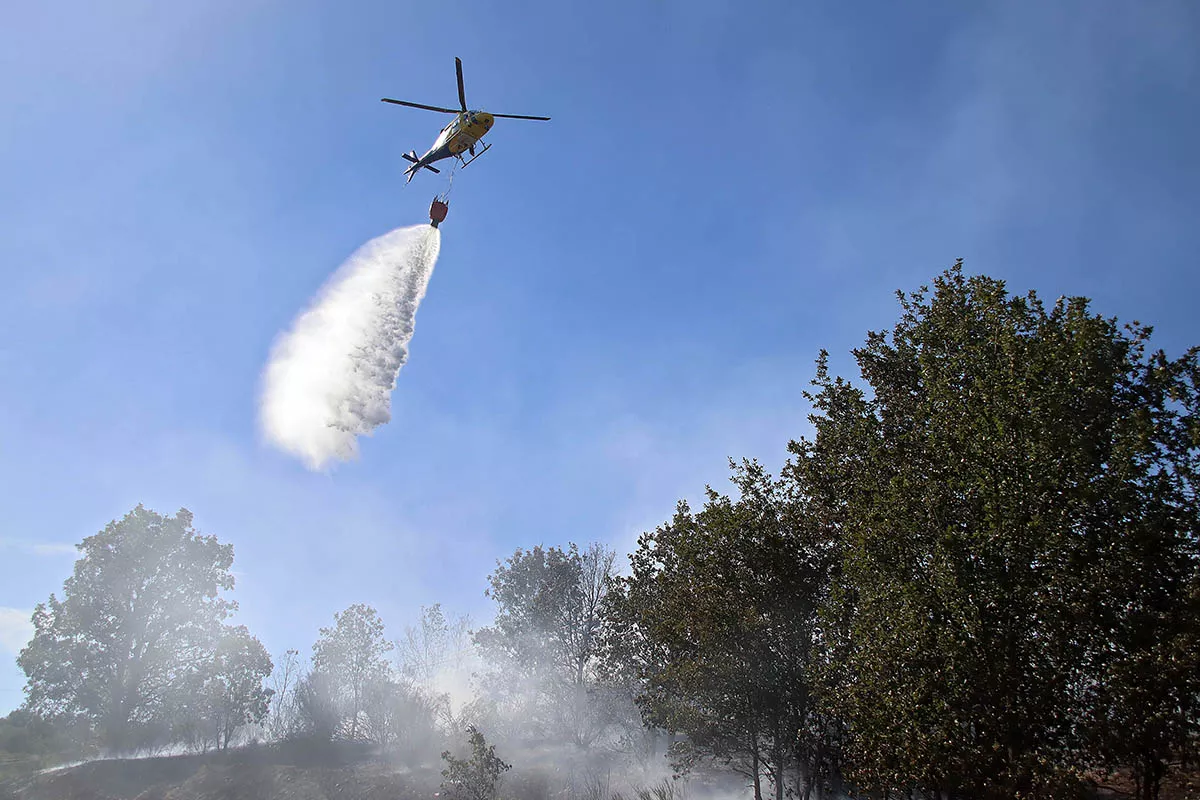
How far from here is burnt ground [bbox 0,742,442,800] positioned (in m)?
34.3

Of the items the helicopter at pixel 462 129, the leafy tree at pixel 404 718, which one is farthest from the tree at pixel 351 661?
the helicopter at pixel 462 129

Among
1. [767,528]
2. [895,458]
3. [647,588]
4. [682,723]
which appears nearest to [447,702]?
[647,588]

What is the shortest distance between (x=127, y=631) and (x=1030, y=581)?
46985 millimetres

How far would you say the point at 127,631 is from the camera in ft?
135

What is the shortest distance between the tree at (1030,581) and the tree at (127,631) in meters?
41.0

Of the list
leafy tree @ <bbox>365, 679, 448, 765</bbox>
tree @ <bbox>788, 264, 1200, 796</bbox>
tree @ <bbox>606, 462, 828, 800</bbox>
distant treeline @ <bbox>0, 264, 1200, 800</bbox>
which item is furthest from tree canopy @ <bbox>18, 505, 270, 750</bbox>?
tree @ <bbox>788, 264, 1200, 796</bbox>

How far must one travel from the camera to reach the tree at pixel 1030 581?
12547mm

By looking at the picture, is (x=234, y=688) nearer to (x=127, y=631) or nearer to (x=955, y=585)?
(x=127, y=631)

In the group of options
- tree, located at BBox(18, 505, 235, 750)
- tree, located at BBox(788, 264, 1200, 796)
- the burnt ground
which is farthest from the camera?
tree, located at BBox(18, 505, 235, 750)

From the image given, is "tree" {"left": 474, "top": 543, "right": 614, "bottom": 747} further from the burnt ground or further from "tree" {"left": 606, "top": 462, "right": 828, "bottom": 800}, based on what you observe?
"tree" {"left": 606, "top": 462, "right": 828, "bottom": 800}

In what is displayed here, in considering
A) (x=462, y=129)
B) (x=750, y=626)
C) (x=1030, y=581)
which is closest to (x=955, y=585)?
(x=1030, y=581)

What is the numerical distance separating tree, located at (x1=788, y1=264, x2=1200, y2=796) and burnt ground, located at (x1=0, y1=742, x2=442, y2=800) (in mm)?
27035

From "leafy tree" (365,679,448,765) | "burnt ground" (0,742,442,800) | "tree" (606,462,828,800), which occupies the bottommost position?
"burnt ground" (0,742,442,800)

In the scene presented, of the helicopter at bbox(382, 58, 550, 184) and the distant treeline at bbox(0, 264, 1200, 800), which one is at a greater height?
the helicopter at bbox(382, 58, 550, 184)
